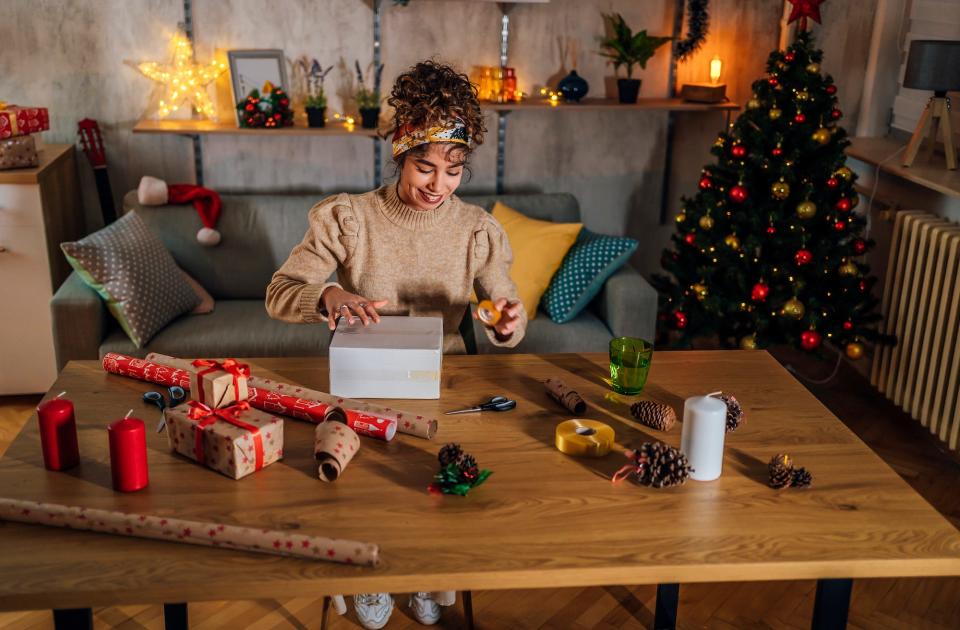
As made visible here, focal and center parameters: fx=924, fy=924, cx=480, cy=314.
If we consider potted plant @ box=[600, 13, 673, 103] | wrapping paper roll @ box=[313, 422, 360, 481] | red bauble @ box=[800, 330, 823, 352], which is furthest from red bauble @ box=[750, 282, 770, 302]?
wrapping paper roll @ box=[313, 422, 360, 481]

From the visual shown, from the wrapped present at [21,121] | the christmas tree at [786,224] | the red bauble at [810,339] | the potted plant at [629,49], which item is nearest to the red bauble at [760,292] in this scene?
the christmas tree at [786,224]

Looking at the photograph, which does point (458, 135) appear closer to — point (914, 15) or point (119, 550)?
point (119, 550)

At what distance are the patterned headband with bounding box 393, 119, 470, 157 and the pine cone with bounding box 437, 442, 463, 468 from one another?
0.72m

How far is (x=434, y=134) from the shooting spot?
196 centimetres

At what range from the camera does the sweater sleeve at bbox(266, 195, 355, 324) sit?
1931mm

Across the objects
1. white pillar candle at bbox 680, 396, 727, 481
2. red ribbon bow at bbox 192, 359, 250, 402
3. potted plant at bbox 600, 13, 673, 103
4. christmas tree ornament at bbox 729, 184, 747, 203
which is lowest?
white pillar candle at bbox 680, 396, 727, 481

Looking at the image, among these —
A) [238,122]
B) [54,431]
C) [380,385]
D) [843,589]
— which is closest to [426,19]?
[238,122]

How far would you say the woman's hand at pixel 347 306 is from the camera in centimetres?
183

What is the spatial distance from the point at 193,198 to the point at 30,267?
0.64 metres

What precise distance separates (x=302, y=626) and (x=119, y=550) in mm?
1077

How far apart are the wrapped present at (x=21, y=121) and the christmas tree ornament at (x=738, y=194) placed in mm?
2545

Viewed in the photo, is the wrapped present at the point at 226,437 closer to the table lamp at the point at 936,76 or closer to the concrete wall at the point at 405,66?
the concrete wall at the point at 405,66

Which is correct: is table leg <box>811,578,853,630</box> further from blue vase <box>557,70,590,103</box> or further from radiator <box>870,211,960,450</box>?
blue vase <box>557,70,590,103</box>

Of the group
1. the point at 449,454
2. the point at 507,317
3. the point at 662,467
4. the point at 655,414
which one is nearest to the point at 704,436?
the point at 662,467
